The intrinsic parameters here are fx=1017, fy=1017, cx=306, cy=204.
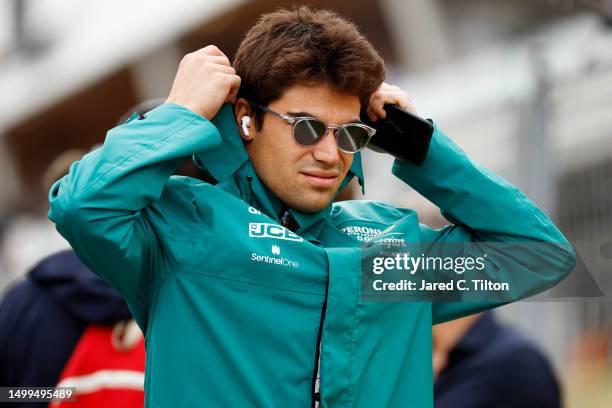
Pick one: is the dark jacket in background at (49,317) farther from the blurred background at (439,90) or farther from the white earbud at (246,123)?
the white earbud at (246,123)

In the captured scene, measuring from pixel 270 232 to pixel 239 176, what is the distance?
24 cm

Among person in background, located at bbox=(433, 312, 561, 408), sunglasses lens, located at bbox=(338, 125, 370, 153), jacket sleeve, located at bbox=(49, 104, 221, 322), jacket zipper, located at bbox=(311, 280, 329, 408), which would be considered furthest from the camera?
person in background, located at bbox=(433, 312, 561, 408)

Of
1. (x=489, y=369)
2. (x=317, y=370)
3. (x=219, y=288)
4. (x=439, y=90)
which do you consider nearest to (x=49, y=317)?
(x=219, y=288)

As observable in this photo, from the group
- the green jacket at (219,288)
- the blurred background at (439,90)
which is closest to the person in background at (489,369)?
the blurred background at (439,90)

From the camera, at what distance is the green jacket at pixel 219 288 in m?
2.61

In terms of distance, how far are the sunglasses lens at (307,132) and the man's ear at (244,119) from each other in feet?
0.57

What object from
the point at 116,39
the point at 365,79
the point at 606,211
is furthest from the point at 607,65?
the point at 116,39

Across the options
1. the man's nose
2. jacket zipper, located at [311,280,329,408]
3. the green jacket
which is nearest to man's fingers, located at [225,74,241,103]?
the green jacket

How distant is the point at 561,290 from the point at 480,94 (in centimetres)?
396

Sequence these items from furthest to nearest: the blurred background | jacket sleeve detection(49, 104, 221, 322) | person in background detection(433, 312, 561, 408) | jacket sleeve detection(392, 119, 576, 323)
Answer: the blurred background < person in background detection(433, 312, 561, 408) < jacket sleeve detection(392, 119, 576, 323) < jacket sleeve detection(49, 104, 221, 322)

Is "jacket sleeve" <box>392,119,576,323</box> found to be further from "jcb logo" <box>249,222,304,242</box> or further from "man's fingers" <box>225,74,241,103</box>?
"man's fingers" <box>225,74,241,103</box>

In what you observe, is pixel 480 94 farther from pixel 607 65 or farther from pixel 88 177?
pixel 88 177

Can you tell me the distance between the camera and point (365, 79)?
9.77ft

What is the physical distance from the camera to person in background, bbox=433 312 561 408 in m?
4.79
